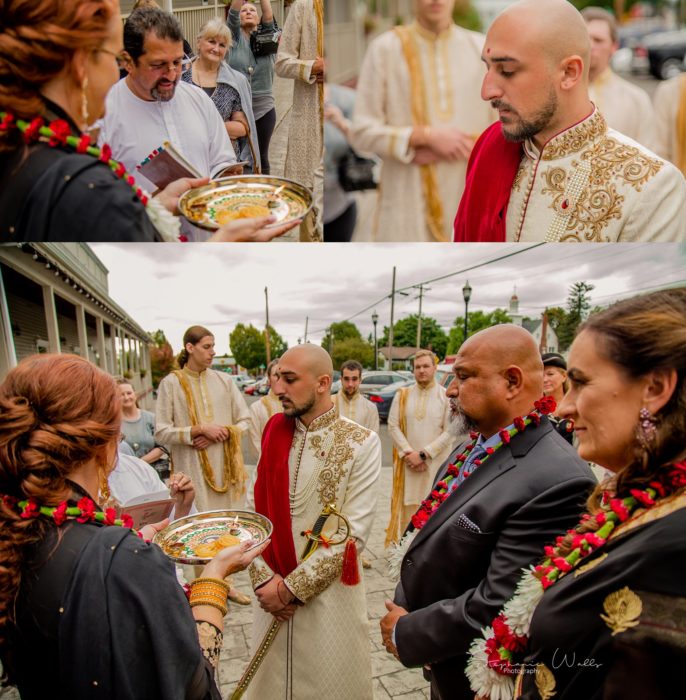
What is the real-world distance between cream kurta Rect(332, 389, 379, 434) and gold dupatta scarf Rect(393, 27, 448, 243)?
58 centimetres

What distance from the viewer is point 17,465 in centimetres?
134

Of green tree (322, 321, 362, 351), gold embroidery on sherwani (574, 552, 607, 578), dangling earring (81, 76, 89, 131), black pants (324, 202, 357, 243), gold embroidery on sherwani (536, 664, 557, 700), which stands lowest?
gold embroidery on sherwani (536, 664, 557, 700)

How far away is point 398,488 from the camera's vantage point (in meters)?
2.18

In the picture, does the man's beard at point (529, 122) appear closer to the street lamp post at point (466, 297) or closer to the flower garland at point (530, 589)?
the street lamp post at point (466, 297)

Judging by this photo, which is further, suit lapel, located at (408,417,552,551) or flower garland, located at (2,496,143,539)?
suit lapel, located at (408,417,552,551)

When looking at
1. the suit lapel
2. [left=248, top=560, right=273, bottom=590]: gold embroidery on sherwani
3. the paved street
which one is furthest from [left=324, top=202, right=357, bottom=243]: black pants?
[left=248, top=560, right=273, bottom=590]: gold embroidery on sherwani

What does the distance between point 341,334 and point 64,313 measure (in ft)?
2.84

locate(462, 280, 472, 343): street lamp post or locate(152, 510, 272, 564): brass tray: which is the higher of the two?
locate(462, 280, 472, 343): street lamp post

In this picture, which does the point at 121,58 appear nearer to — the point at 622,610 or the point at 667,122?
the point at 667,122

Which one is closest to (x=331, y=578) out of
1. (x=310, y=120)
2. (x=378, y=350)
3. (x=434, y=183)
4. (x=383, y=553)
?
(x=383, y=553)

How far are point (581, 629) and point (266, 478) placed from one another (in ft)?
3.53

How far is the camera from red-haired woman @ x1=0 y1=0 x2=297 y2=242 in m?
1.54

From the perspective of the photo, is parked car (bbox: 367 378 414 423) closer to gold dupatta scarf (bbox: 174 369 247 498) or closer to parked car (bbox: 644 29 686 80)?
gold dupatta scarf (bbox: 174 369 247 498)

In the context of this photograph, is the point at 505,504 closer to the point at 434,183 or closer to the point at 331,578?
the point at 331,578
